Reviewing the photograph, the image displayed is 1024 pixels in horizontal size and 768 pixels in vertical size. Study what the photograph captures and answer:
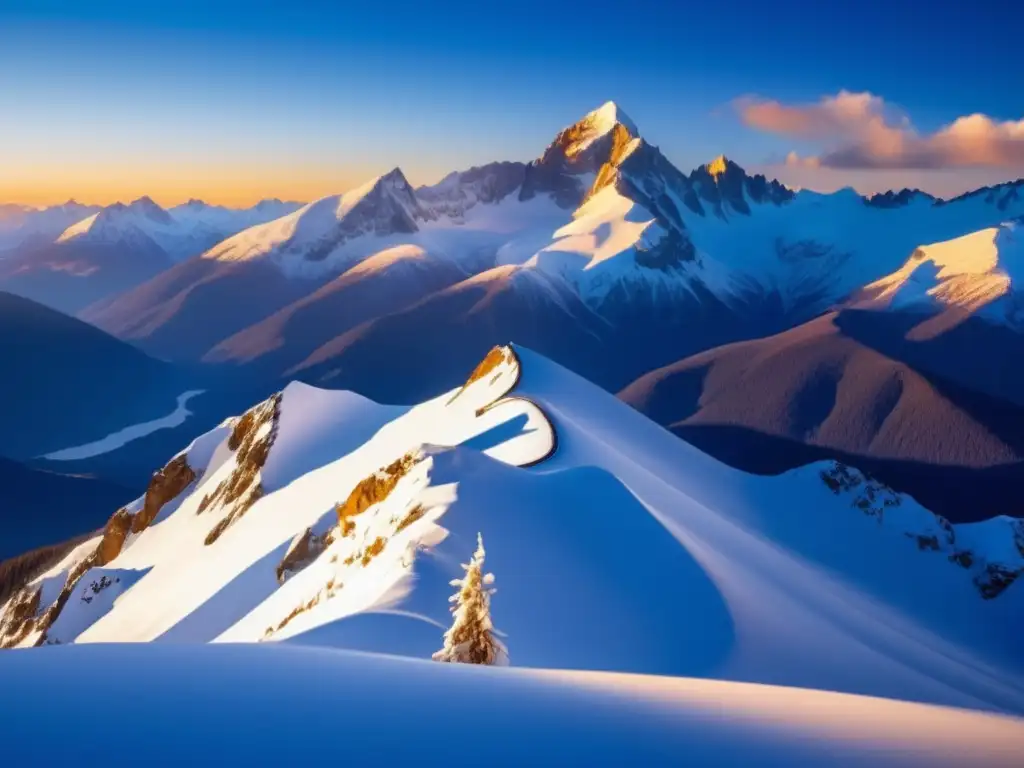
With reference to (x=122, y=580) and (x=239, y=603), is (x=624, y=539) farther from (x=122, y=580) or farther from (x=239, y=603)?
(x=122, y=580)

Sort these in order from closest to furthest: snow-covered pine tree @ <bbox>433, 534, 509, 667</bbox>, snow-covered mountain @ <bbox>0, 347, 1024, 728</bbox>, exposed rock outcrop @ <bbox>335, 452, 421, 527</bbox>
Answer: snow-covered pine tree @ <bbox>433, 534, 509, 667</bbox>
snow-covered mountain @ <bbox>0, 347, 1024, 728</bbox>
exposed rock outcrop @ <bbox>335, 452, 421, 527</bbox>

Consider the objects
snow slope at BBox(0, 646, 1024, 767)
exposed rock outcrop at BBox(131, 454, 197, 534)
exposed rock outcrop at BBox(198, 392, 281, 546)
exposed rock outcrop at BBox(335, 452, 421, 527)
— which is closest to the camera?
snow slope at BBox(0, 646, 1024, 767)

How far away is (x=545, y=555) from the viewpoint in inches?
1251

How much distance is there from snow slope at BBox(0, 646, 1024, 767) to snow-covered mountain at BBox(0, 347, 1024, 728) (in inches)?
89.8

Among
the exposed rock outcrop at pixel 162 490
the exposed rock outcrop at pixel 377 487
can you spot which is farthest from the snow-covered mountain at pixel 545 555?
the exposed rock outcrop at pixel 162 490

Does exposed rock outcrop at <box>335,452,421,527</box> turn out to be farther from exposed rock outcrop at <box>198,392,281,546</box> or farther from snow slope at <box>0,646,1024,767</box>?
snow slope at <box>0,646,1024,767</box>

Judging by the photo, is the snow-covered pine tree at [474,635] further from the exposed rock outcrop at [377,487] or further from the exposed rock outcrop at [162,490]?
the exposed rock outcrop at [162,490]

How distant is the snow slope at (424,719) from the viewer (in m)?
9.50

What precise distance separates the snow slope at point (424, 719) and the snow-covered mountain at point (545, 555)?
7.49 feet

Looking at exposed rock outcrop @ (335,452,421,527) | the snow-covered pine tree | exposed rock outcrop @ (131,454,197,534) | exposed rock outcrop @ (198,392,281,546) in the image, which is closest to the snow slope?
the snow-covered pine tree

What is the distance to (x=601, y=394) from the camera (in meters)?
86.6

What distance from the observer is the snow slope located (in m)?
9.50

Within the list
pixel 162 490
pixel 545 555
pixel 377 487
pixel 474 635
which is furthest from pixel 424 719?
pixel 162 490

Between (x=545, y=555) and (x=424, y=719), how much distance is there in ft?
70.9
